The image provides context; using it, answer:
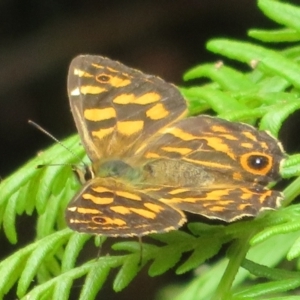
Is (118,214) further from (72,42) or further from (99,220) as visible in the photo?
(72,42)

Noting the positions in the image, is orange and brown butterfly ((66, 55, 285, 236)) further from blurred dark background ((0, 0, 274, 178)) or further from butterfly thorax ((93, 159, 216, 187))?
blurred dark background ((0, 0, 274, 178))

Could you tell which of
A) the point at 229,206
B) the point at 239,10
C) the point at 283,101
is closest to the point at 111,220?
the point at 229,206

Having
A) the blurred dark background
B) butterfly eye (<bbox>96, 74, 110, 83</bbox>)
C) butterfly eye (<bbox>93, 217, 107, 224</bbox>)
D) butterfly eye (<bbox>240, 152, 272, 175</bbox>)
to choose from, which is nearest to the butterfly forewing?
butterfly eye (<bbox>240, 152, 272, 175</bbox>)

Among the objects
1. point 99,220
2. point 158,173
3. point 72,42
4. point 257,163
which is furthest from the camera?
point 72,42

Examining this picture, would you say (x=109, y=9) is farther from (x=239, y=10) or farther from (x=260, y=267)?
(x=260, y=267)

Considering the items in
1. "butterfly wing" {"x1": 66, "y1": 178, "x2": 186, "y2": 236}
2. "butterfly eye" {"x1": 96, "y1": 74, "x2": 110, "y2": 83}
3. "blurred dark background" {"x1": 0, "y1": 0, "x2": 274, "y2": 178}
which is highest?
"butterfly eye" {"x1": 96, "y1": 74, "x2": 110, "y2": 83}

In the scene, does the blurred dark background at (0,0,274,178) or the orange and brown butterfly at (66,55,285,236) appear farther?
the blurred dark background at (0,0,274,178)

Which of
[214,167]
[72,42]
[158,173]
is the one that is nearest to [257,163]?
[214,167]
